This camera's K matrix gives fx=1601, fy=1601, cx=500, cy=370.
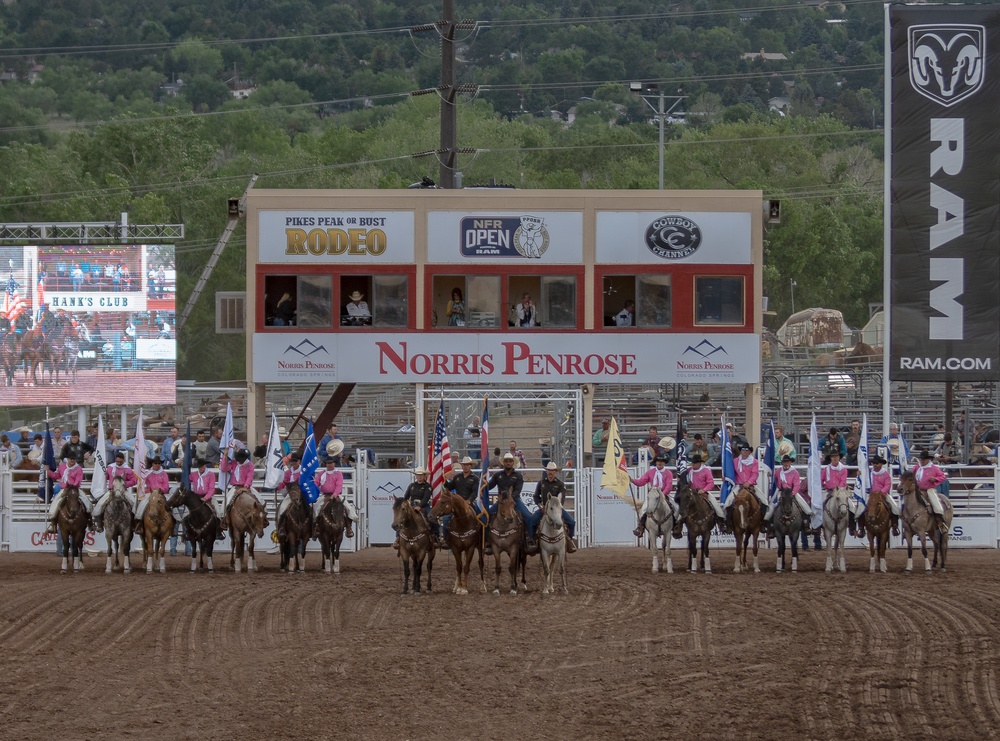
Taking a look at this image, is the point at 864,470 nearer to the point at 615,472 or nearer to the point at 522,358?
the point at 615,472

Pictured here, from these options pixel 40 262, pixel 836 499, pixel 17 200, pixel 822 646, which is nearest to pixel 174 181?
pixel 17 200

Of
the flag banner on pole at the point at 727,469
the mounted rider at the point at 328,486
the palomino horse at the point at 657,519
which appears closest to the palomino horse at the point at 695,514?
the palomino horse at the point at 657,519

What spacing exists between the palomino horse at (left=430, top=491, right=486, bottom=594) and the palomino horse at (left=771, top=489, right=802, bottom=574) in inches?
221

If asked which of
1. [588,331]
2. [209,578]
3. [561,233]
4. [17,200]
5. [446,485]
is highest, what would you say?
[17,200]

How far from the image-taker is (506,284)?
33250mm

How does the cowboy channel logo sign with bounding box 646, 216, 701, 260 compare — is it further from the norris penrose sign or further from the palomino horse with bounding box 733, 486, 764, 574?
the palomino horse with bounding box 733, 486, 764, 574

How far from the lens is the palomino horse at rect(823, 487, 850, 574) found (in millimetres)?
26766

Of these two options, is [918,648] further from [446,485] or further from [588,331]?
[588,331]

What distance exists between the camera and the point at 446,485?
2445 cm

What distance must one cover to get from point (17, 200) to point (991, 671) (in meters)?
64.7

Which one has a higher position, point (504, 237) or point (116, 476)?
point (504, 237)

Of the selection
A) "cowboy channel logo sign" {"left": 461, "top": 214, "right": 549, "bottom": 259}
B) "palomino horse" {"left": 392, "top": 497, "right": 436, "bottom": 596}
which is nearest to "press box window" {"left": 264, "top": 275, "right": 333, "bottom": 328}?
"cowboy channel logo sign" {"left": 461, "top": 214, "right": 549, "bottom": 259}

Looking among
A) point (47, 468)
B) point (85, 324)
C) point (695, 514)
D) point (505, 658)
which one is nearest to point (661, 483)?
point (695, 514)

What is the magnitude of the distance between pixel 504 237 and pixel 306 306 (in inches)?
172
